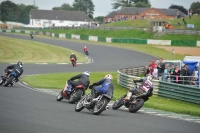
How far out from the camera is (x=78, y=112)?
51.0 ft

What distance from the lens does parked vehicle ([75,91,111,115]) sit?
1517 cm

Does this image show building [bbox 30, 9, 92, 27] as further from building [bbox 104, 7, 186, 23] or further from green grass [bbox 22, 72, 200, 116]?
green grass [bbox 22, 72, 200, 116]

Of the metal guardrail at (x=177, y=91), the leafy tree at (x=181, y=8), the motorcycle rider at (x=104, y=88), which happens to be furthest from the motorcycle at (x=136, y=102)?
the leafy tree at (x=181, y=8)

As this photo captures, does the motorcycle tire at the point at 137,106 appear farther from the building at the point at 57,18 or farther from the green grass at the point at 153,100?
the building at the point at 57,18

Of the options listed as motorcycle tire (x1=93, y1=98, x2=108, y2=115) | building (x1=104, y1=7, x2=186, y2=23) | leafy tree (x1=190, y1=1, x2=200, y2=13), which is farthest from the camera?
leafy tree (x1=190, y1=1, x2=200, y2=13)

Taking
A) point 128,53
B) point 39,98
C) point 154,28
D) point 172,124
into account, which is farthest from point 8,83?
point 154,28

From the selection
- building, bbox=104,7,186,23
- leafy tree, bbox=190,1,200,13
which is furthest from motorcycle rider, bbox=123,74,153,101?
leafy tree, bbox=190,1,200,13

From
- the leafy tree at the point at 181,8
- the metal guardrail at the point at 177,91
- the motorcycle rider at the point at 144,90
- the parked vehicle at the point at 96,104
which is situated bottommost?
the metal guardrail at the point at 177,91

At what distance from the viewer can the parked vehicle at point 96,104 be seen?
15170 millimetres

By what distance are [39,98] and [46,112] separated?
4534mm

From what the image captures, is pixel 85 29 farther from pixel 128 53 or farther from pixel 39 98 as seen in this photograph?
pixel 39 98

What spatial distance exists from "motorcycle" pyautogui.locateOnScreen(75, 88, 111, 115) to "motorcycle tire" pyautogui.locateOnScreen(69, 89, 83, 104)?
5.90ft

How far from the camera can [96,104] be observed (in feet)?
50.3

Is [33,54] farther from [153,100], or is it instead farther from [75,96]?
[75,96]
